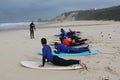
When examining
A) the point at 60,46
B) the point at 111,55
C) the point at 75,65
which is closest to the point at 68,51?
the point at 60,46

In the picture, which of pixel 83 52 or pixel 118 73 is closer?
pixel 118 73

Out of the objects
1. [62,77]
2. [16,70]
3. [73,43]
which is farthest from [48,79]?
[73,43]

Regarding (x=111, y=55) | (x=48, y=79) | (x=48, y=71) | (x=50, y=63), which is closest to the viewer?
(x=48, y=79)

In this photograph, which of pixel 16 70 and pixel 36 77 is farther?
pixel 16 70

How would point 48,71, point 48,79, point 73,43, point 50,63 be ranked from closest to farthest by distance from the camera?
point 48,79
point 48,71
point 50,63
point 73,43

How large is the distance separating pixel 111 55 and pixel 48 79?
4728 mm

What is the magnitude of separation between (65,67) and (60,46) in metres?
3.02

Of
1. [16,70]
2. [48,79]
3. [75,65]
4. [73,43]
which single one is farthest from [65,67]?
[73,43]

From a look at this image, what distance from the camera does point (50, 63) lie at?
11.0 m

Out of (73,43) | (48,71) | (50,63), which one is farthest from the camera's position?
(73,43)

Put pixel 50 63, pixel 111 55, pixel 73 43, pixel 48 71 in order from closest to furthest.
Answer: pixel 48 71 < pixel 50 63 < pixel 111 55 < pixel 73 43

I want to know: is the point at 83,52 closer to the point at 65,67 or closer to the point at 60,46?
the point at 60,46

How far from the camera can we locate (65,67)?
33.3 feet

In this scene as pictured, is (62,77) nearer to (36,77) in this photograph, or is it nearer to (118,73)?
(36,77)
